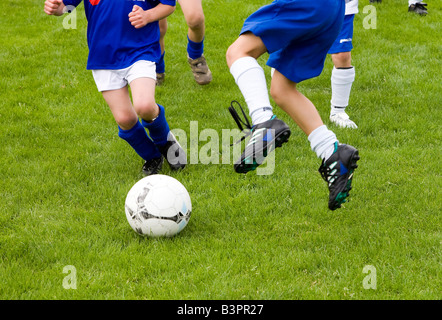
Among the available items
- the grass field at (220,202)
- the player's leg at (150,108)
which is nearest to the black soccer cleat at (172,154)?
the player's leg at (150,108)

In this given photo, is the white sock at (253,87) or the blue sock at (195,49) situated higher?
the white sock at (253,87)

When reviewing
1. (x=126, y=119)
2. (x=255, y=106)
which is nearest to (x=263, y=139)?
(x=255, y=106)

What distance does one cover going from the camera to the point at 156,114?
15.6ft

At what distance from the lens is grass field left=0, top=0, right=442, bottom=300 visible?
3.41 metres

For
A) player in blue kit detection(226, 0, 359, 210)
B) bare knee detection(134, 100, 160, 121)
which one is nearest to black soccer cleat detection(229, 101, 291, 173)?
player in blue kit detection(226, 0, 359, 210)

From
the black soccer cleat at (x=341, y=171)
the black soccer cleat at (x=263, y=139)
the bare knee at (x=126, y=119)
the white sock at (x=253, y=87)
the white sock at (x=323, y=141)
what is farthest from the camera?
the bare knee at (x=126, y=119)

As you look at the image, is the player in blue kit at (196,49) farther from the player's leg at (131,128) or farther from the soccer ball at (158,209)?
the soccer ball at (158,209)

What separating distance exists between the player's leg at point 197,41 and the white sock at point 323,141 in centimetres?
276

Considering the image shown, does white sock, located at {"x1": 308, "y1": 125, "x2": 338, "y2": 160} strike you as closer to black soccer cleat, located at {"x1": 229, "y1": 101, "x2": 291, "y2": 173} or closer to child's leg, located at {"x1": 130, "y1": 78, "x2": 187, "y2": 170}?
black soccer cleat, located at {"x1": 229, "y1": 101, "x2": 291, "y2": 173}

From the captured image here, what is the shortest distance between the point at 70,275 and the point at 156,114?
1.73 m

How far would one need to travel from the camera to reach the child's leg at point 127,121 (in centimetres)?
468

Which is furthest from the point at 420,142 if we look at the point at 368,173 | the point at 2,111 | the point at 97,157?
the point at 2,111

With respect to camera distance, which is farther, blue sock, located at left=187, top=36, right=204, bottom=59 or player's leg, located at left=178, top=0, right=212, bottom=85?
blue sock, located at left=187, top=36, right=204, bottom=59

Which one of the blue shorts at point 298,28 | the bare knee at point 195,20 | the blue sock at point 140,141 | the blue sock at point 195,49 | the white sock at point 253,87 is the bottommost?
the blue sock at point 195,49
